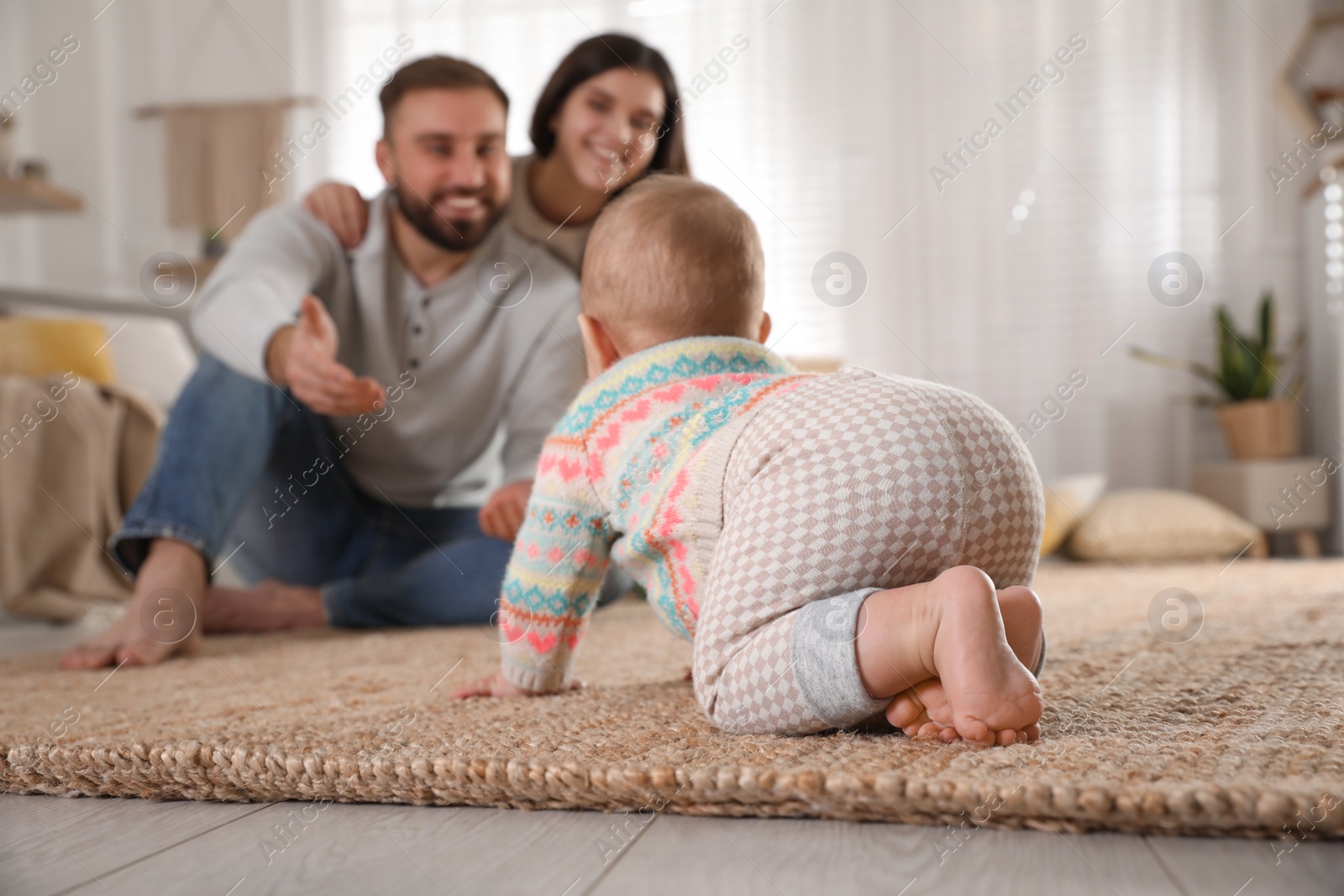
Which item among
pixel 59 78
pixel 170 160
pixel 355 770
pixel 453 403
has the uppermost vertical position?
pixel 59 78

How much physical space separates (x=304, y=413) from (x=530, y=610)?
754 millimetres

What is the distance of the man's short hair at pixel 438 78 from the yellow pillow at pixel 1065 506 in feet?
5.05

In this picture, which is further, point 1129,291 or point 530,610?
point 1129,291

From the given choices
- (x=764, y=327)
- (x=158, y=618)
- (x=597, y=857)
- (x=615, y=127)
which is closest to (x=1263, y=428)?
(x=615, y=127)

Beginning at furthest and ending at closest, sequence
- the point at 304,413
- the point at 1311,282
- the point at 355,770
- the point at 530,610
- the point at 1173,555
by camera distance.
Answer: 1. the point at 1311,282
2. the point at 1173,555
3. the point at 304,413
4. the point at 530,610
5. the point at 355,770

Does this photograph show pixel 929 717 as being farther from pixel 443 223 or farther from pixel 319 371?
pixel 443 223

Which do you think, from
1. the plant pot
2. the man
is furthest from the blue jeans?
the plant pot

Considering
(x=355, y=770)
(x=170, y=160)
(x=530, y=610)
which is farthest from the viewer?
(x=170, y=160)

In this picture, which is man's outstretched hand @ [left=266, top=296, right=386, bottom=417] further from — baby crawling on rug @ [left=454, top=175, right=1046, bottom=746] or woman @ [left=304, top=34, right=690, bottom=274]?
baby crawling on rug @ [left=454, top=175, right=1046, bottom=746]

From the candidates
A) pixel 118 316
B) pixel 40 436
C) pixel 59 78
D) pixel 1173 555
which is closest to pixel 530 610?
pixel 40 436

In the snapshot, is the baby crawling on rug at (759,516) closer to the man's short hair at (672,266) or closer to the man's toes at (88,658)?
the man's short hair at (672,266)

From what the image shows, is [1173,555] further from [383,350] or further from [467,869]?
[467,869]

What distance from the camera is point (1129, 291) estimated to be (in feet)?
9.86

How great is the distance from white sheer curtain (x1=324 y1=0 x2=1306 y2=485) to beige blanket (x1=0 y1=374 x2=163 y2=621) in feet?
5.28
